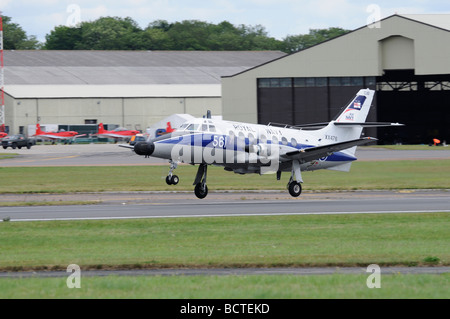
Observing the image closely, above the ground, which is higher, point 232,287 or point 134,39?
point 134,39

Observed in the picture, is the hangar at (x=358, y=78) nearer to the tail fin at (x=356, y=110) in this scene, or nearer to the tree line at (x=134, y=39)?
the tail fin at (x=356, y=110)

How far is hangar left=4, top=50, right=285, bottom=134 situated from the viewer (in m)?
97.2

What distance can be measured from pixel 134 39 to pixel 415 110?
300 feet

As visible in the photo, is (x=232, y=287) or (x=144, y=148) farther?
(x=144, y=148)

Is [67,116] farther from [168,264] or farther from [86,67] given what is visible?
[168,264]

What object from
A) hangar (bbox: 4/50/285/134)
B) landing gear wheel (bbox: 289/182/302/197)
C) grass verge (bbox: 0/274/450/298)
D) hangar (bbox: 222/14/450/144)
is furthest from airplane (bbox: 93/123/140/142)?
grass verge (bbox: 0/274/450/298)

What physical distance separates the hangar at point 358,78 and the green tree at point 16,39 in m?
103

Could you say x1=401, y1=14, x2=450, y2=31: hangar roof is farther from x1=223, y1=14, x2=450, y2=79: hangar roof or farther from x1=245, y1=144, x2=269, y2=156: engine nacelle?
x1=245, y1=144, x2=269, y2=156: engine nacelle

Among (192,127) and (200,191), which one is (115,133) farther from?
(192,127)

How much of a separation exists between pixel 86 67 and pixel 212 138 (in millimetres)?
83264

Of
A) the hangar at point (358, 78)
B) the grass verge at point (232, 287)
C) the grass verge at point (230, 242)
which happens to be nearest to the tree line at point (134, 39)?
the hangar at point (358, 78)

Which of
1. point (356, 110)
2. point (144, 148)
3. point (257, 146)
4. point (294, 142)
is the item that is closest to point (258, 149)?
point (257, 146)

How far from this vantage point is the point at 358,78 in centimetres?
7431
